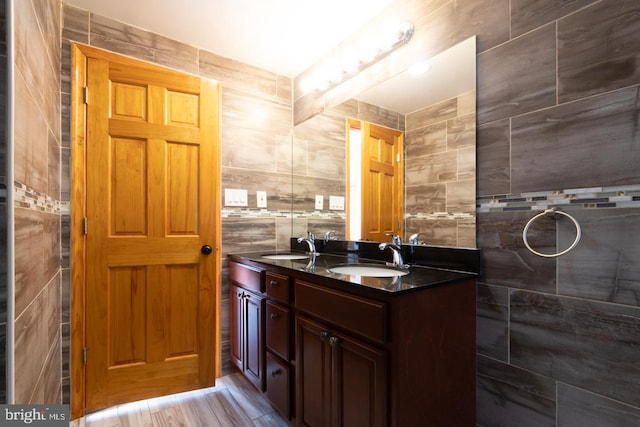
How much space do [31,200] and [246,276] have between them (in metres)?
1.12

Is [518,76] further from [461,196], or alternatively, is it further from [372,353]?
[372,353]

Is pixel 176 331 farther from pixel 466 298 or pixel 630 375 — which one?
pixel 630 375

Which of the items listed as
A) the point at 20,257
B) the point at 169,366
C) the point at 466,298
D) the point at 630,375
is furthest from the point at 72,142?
the point at 630,375

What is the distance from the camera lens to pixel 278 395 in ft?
5.35

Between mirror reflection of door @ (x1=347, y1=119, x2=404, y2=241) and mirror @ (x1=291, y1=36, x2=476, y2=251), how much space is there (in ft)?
0.12

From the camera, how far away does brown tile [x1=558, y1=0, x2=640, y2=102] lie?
3.14 feet

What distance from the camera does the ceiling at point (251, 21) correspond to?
1761 mm

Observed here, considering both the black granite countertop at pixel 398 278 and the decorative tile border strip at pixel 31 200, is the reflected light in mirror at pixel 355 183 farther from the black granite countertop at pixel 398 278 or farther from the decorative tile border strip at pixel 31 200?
the decorative tile border strip at pixel 31 200

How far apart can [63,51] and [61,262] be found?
1.19 m

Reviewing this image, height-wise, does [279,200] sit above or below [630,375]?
above

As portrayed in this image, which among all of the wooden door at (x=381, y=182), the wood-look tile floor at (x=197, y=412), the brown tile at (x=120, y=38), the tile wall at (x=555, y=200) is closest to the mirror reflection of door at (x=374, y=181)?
the wooden door at (x=381, y=182)

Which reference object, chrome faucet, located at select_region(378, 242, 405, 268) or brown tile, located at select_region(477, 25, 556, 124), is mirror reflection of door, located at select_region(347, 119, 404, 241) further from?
brown tile, located at select_region(477, 25, 556, 124)

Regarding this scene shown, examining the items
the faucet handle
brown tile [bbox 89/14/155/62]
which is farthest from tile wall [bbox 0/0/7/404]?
the faucet handle

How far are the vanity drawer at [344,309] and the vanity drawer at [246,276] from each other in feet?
1.28
